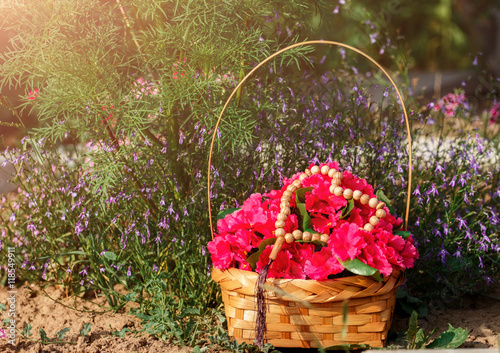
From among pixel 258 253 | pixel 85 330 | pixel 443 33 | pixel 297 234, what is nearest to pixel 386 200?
pixel 297 234

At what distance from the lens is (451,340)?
1.77 metres

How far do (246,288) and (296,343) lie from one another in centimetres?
31

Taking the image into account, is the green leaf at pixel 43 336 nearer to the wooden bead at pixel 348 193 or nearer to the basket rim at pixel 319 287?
the basket rim at pixel 319 287

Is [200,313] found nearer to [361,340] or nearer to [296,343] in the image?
[296,343]

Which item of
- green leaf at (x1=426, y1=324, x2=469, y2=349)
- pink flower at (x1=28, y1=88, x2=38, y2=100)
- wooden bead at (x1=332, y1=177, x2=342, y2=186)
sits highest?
pink flower at (x1=28, y1=88, x2=38, y2=100)

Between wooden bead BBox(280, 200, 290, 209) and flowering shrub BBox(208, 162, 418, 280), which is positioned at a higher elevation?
wooden bead BBox(280, 200, 290, 209)

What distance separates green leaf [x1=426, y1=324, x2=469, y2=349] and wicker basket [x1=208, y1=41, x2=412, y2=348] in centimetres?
20

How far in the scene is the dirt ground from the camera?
193 centimetres

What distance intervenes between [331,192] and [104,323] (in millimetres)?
1223

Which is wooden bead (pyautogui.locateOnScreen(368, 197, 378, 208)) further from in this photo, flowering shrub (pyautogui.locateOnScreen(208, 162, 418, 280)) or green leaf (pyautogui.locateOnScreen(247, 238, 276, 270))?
green leaf (pyautogui.locateOnScreen(247, 238, 276, 270))

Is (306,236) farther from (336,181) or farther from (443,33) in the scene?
(443,33)

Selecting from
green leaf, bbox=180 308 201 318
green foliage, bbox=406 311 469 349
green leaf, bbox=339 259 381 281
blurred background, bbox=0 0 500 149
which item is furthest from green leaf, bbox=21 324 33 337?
blurred background, bbox=0 0 500 149

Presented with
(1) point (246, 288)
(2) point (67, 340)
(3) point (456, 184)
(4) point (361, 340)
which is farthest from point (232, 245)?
(3) point (456, 184)

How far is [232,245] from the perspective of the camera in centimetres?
187
